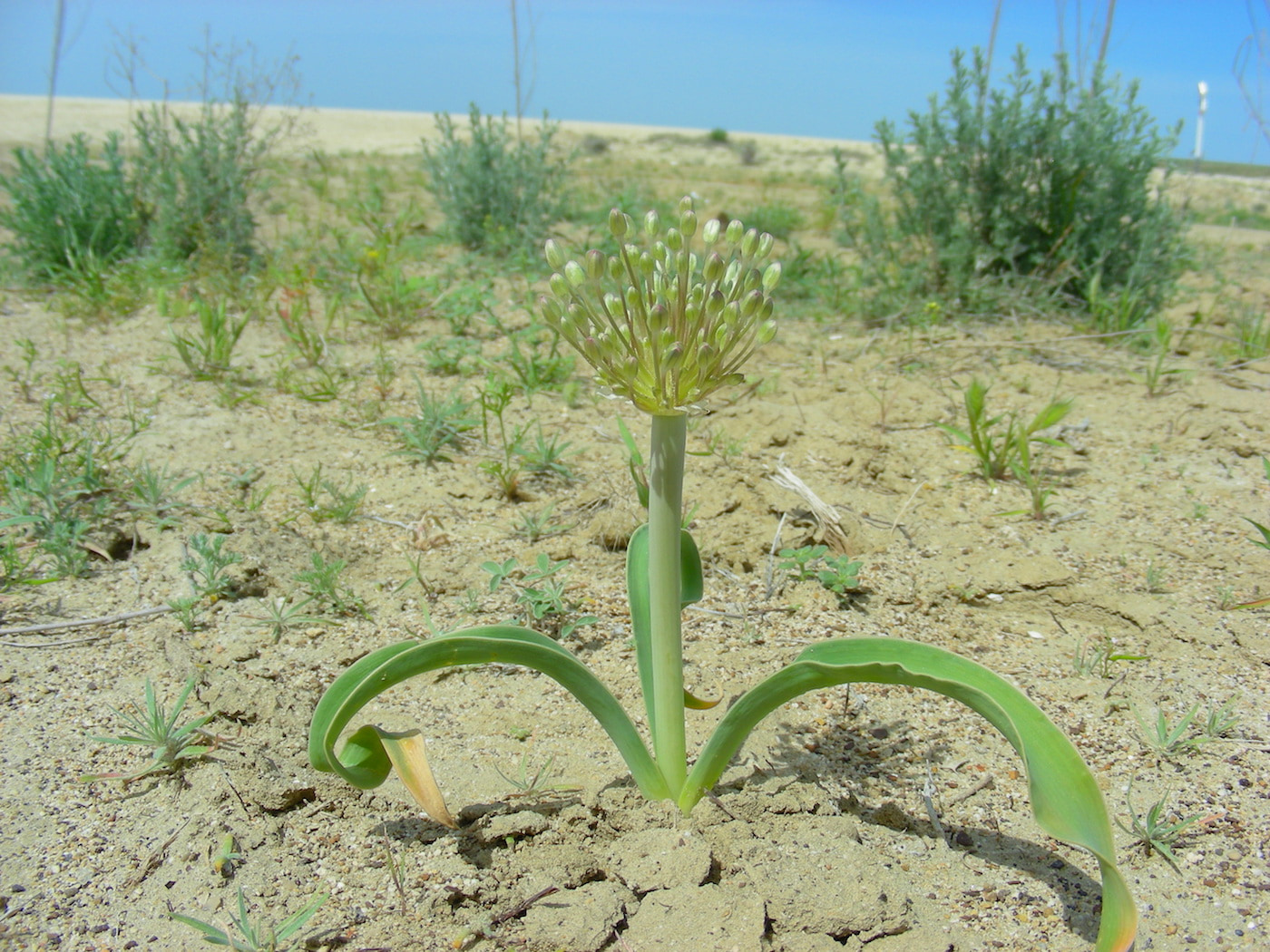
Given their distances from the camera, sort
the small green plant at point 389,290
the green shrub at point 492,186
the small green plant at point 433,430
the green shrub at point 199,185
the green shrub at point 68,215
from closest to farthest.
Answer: the small green plant at point 433,430, the small green plant at point 389,290, the green shrub at point 68,215, the green shrub at point 199,185, the green shrub at point 492,186

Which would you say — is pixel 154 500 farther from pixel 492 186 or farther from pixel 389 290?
pixel 492 186

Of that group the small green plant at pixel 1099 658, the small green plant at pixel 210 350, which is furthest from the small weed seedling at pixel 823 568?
the small green plant at pixel 210 350

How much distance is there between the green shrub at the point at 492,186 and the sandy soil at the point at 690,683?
307 cm

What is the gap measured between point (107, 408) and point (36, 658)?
5.66 ft

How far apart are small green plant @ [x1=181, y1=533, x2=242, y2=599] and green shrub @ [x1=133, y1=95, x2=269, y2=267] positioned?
3536 millimetres

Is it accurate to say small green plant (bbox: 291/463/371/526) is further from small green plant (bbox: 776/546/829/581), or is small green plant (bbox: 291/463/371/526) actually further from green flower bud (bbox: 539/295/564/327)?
green flower bud (bbox: 539/295/564/327)

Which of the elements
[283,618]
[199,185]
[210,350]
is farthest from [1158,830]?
[199,185]

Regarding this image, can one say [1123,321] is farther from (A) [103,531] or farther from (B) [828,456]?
(A) [103,531]

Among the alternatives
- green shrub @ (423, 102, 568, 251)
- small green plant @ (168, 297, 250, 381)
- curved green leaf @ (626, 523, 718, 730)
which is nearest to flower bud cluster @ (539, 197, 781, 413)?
curved green leaf @ (626, 523, 718, 730)

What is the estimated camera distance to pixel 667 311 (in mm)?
1396

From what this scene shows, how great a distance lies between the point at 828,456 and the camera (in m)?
3.51

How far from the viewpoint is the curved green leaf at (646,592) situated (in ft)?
5.72

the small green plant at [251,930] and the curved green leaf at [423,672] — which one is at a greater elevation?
the curved green leaf at [423,672]

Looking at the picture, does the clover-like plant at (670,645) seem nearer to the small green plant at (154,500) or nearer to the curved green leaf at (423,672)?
the curved green leaf at (423,672)
